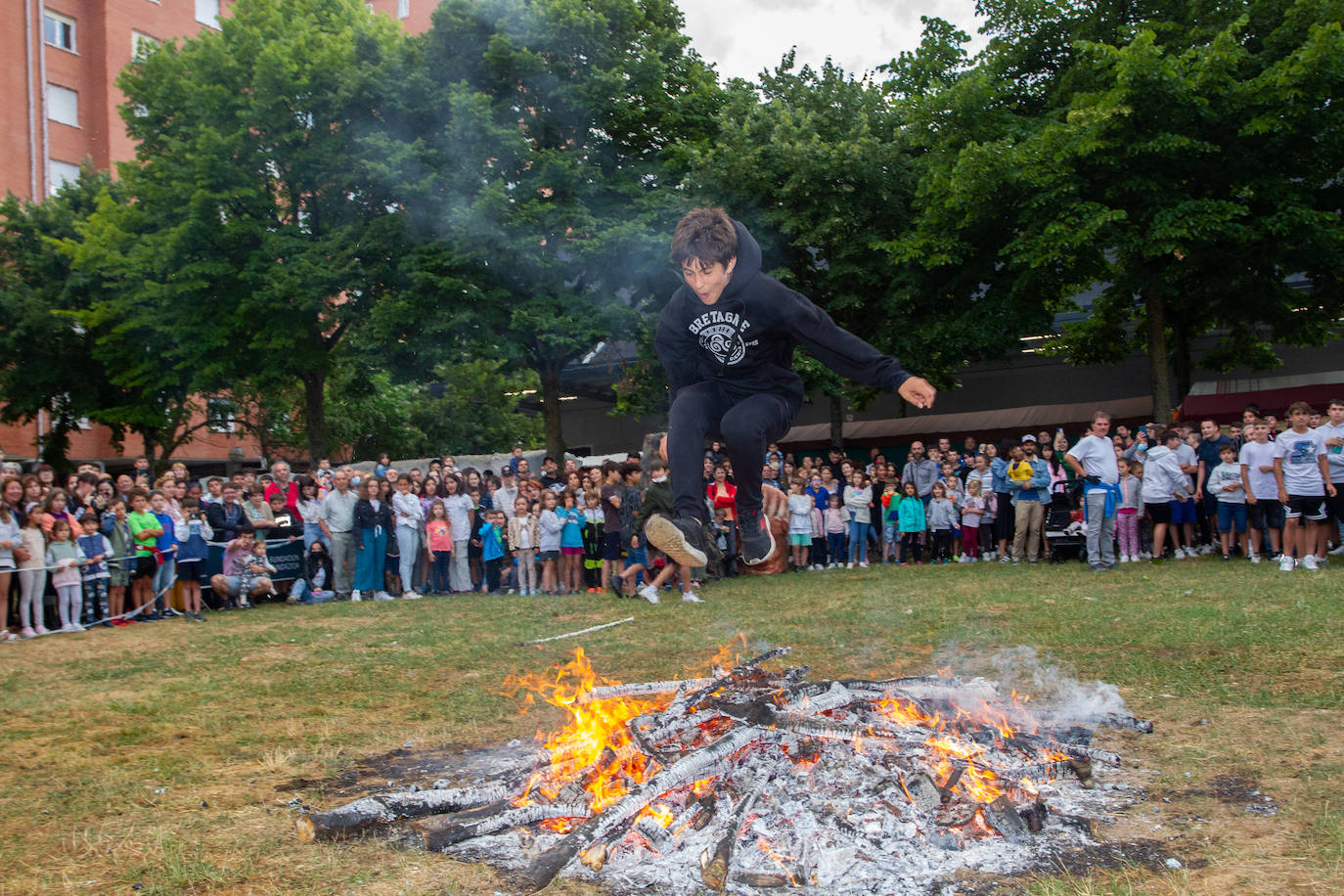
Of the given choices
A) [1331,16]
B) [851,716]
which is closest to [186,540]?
[851,716]

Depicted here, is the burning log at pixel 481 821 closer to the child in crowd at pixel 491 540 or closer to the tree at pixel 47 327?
the child in crowd at pixel 491 540

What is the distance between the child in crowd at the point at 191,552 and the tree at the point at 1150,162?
39.8 feet

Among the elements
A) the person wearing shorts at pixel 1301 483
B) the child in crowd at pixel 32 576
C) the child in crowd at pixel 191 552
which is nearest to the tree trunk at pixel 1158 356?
the person wearing shorts at pixel 1301 483

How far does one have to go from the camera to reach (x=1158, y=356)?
56.7ft

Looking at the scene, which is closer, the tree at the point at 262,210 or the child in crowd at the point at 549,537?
the child in crowd at the point at 549,537

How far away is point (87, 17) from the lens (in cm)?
3425

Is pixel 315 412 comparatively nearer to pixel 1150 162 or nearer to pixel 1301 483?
pixel 1150 162

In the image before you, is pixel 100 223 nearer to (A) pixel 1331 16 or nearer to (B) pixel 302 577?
(B) pixel 302 577

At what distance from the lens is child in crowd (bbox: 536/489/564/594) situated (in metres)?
13.1

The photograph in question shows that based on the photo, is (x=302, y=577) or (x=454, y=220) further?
(x=454, y=220)

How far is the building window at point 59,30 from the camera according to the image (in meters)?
33.0

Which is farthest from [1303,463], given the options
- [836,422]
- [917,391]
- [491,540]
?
[836,422]

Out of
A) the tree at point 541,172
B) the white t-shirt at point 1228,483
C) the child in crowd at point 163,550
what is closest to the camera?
the white t-shirt at point 1228,483

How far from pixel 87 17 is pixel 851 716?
39852 mm
